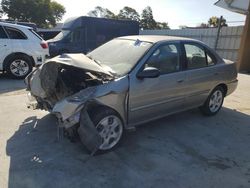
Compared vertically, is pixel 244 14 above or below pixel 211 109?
above

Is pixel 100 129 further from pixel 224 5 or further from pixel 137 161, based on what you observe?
pixel 224 5

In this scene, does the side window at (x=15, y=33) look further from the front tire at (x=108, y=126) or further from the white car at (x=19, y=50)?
the front tire at (x=108, y=126)

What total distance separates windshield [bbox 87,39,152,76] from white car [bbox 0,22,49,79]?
4.66m

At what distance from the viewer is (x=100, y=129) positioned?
3830 millimetres

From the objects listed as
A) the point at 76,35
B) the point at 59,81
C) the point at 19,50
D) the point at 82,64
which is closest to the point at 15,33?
the point at 19,50

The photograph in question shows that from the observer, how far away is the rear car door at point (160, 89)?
4.12 metres

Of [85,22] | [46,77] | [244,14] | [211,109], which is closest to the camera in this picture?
[46,77]

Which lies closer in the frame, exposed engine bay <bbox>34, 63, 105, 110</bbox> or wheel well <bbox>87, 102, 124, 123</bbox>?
wheel well <bbox>87, 102, 124, 123</bbox>

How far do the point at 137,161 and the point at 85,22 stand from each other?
36.4 feet

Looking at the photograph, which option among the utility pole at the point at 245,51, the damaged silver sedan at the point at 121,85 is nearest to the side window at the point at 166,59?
the damaged silver sedan at the point at 121,85

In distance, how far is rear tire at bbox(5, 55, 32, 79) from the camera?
8789 mm

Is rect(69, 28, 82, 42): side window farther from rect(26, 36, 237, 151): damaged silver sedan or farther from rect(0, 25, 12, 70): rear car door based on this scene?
rect(26, 36, 237, 151): damaged silver sedan

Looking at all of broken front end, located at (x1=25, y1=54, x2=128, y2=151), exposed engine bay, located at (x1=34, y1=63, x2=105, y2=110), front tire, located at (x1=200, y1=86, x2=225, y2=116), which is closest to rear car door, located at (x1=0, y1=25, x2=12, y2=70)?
broken front end, located at (x1=25, y1=54, x2=128, y2=151)

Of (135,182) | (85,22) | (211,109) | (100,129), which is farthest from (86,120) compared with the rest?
(85,22)
